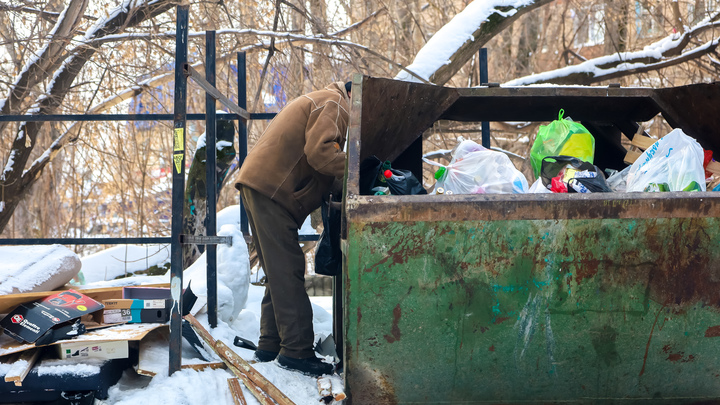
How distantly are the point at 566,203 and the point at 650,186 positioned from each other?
575 mm

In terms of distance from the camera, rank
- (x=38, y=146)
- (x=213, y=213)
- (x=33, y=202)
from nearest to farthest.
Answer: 1. (x=213, y=213)
2. (x=38, y=146)
3. (x=33, y=202)

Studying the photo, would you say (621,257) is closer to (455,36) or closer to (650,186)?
(650,186)

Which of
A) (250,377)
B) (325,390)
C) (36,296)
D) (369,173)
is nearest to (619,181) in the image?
(369,173)

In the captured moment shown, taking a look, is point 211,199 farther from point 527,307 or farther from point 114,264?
point 114,264

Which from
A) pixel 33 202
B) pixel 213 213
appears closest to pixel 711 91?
pixel 213 213

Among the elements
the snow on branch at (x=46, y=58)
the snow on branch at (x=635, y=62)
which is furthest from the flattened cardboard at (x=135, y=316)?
the snow on branch at (x=635, y=62)

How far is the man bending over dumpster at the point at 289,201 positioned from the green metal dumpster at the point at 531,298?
98cm

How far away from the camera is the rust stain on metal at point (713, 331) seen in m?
1.92

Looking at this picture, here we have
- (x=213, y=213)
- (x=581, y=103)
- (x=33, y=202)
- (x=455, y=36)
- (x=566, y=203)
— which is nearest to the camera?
(x=566, y=203)

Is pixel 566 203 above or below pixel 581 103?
below

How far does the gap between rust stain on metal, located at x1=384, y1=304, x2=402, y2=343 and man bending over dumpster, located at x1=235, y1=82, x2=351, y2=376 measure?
3.53 feet

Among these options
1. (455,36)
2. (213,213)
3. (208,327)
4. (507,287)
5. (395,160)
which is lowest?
(208,327)

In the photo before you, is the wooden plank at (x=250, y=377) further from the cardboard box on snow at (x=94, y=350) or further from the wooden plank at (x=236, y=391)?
Result: the cardboard box on snow at (x=94, y=350)

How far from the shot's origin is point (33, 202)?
920 cm
